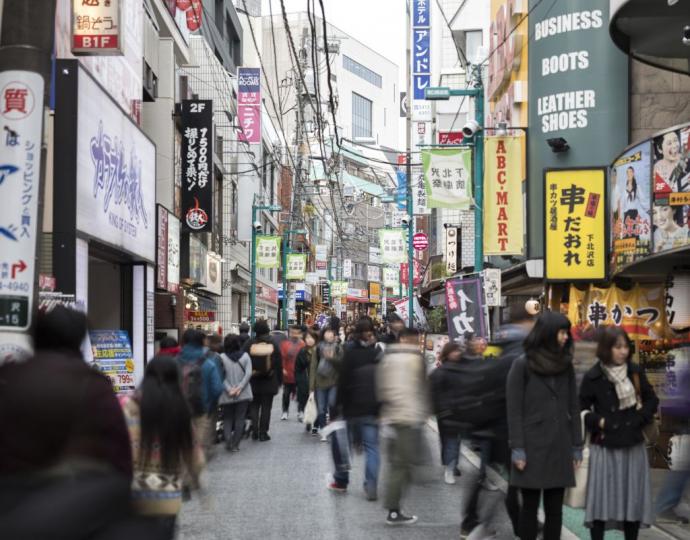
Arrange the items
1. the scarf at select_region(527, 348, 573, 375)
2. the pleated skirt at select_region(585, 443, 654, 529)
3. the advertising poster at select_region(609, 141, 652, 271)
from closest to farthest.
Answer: the scarf at select_region(527, 348, 573, 375) → the pleated skirt at select_region(585, 443, 654, 529) → the advertising poster at select_region(609, 141, 652, 271)

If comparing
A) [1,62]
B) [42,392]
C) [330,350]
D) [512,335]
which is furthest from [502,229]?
[42,392]

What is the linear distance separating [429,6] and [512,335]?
4070 cm

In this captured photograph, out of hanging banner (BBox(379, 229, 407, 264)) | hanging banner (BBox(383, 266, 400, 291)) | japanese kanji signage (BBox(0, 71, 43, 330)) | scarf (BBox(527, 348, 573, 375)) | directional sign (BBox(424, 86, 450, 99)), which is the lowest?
scarf (BBox(527, 348, 573, 375))

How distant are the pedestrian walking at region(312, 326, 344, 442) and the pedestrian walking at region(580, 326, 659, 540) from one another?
6536 millimetres

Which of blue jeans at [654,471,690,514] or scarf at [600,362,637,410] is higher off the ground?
A: scarf at [600,362,637,410]

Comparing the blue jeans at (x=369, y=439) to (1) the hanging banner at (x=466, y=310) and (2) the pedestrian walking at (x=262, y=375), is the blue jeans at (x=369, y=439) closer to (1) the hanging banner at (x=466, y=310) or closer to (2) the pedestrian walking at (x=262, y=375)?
(2) the pedestrian walking at (x=262, y=375)

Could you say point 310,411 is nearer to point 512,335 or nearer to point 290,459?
point 290,459

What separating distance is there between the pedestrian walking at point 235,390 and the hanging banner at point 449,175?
25.4 ft

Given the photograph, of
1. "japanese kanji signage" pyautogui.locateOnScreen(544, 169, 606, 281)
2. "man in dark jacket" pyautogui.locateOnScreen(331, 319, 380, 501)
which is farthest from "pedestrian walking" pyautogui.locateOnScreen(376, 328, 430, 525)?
"japanese kanji signage" pyautogui.locateOnScreen(544, 169, 606, 281)

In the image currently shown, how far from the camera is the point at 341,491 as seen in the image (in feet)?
34.7

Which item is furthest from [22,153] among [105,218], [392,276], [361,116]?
[361,116]

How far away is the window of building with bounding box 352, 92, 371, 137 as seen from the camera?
4791 inches

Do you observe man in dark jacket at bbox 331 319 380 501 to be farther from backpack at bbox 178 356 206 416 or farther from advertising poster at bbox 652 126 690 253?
advertising poster at bbox 652 126 690 253

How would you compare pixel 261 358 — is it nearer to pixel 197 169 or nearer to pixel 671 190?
pixel 671 190
